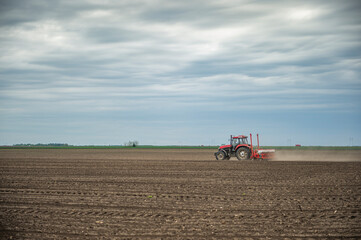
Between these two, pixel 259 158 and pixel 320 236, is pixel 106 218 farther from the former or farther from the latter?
pixel 259 158

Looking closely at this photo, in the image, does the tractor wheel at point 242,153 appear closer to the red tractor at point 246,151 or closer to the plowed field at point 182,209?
the red tractor at point 246,151

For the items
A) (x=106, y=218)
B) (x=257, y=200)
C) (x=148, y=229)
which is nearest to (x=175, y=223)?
(x=148, y=229)

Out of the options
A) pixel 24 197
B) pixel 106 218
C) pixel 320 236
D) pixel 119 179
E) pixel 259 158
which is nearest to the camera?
pixel 320 236

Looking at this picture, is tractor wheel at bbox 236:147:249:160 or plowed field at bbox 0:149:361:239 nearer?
plowed field at bbox 0:149:361:239

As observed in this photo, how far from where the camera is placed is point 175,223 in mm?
10727

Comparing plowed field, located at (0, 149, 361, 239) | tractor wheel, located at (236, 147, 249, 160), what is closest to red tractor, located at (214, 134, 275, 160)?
tractor wheel, located at (236, 147, 249, 160)

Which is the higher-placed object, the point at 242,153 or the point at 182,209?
the point at 242,153

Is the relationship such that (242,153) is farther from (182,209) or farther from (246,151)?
(182,209)

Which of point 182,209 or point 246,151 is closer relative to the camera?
point 182,209

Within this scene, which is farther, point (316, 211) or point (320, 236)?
point (316, 211)

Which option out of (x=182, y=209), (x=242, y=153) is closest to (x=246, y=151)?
(x=242, y=153)

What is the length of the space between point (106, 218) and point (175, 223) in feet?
7.16

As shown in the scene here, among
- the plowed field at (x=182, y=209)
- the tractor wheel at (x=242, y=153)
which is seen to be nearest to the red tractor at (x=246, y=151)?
the tractor wheel at (x=242, y=153)

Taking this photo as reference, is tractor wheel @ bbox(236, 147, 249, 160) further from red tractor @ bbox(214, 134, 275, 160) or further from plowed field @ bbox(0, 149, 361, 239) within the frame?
plowed field @ bbox(0, 149, 361, 239)
